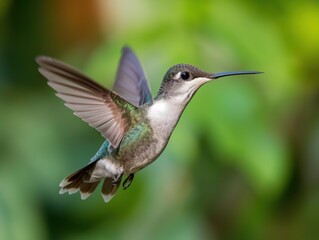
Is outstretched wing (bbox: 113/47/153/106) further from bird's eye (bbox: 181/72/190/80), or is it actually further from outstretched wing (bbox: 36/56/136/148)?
bird's eye (bbox: 181/72/190/80)

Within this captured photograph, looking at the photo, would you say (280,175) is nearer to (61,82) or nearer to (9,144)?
(9,144)

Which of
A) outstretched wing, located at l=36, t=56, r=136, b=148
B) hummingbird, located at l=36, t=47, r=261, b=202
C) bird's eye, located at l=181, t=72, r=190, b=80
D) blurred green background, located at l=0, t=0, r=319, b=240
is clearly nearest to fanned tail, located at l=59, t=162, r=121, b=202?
hummingbird, located at l=36, t=47, r=261, b=202

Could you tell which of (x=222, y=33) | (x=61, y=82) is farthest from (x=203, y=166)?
(x=61, y=82)

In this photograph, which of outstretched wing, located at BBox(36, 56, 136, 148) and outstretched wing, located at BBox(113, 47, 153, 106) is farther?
outstretched wing, located at BBox(113, 47, 153, 106)

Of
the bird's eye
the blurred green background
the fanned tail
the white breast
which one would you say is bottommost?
the blurred green background

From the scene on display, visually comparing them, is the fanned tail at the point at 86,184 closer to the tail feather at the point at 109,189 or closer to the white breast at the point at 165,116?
the tail feather at the point at 109,189

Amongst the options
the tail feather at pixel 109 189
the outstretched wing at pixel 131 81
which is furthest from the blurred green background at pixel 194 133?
the tail feather at pixel 109 189
